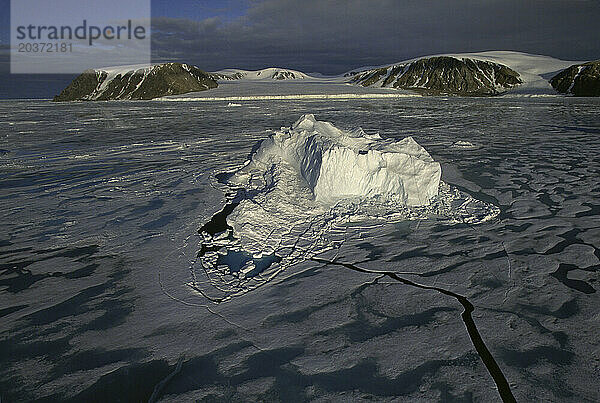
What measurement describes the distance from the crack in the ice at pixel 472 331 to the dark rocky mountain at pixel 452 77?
68577 millimetres

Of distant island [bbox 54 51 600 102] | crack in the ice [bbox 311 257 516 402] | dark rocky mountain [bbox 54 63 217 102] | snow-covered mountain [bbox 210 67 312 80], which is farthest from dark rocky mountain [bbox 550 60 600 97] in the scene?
snow-covered mountain [bbox 210 67 312 80]

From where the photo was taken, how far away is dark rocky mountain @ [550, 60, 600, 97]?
54.3 m

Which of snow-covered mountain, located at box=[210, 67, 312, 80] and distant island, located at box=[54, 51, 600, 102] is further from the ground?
snow-covered mountain, located at box=[210, 67, 312, 80]

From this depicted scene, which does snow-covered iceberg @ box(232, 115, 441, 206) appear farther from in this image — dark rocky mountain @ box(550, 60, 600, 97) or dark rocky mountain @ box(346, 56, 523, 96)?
dark rocky mountain @ box(346, 56, 523, 96)

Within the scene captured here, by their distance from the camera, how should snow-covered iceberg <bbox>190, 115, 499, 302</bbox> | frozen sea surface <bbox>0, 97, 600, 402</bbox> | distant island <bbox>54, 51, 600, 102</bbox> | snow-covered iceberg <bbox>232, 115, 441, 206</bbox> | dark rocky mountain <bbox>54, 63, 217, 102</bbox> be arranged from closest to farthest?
frozen sea surface <bbox>0, 97, 600, 402</bbox> < snow-covered iceberg <bbox>190, 115, 499, 302</bbox> < snow-covered iceberg <bbox>232, 115, 441, 206</bbox> < distant island <bbox>54, 51, 600, 102</bbox> < dark rocky mountain <bbox>54, 63, 217, 102</bbox>

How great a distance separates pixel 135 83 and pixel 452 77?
67.4 meters

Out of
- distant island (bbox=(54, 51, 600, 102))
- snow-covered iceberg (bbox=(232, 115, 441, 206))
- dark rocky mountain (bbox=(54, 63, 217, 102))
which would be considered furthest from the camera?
dark rocky mountain (bbox=(54, 63, 217, 102))

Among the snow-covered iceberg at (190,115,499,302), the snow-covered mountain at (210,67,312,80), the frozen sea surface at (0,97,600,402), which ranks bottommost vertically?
the frozen sea surface at (0,97,600,402)

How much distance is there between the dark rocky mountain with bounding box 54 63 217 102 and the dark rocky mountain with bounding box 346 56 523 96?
43575mm

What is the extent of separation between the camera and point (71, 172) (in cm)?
813

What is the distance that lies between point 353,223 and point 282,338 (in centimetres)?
249

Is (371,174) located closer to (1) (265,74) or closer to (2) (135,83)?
(2) (135,83)

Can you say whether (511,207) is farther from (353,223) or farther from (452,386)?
(452,386)

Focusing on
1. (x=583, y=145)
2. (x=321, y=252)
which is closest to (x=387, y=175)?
(x=321, y=252)
